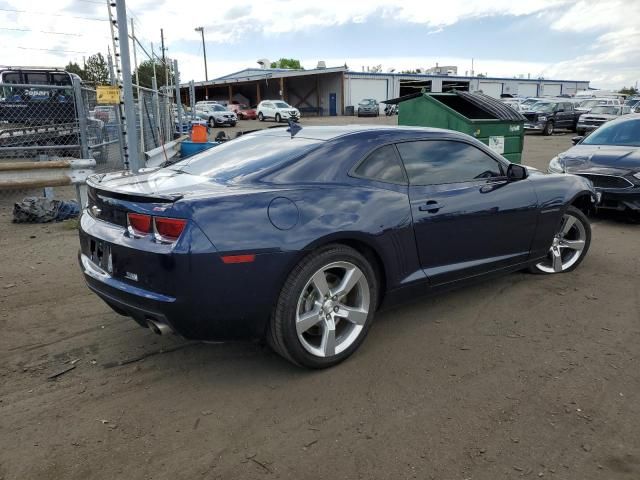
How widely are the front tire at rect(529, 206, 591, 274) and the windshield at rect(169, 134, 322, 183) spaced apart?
8.91 ft

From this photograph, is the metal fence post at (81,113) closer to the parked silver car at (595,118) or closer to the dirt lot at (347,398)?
→ the dirt lot at (347,398)

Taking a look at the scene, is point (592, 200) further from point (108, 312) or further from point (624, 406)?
point (108, 312)

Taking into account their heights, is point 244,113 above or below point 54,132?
above

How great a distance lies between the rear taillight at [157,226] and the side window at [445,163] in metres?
1.74

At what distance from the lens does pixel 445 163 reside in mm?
4047

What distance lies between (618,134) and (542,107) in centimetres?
2054

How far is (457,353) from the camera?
3562mm

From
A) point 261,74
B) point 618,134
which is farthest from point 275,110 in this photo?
point 618,134

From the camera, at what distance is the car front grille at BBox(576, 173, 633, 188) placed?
711 centimetres

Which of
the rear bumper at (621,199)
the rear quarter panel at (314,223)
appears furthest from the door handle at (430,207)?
the rear bumper at (621,199)

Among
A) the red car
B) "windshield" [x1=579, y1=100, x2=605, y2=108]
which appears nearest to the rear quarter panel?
"windshield" [x1=579, y1=100, x2=605, y2=108]

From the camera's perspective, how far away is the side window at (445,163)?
3834 mm

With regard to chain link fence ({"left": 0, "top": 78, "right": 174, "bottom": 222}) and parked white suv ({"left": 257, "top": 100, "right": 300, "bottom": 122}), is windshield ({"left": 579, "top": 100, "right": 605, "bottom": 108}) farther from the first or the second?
chain link fence ({"left": 0, "top": 78, "right": 174, "bottom": 222})

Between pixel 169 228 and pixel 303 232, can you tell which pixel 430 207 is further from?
pixel 169 228
